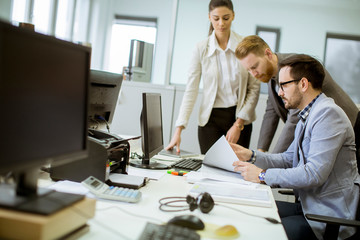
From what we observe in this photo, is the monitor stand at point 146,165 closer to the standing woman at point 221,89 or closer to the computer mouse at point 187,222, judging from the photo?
the standing woman at point 221,89

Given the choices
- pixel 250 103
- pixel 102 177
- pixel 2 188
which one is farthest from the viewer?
pixel 250 103

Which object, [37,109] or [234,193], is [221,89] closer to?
[234,193]

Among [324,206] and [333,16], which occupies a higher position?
[333,16]

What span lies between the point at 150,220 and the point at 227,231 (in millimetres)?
222

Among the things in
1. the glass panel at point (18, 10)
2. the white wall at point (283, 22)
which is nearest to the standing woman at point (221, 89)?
the white wall at point (283, 22)

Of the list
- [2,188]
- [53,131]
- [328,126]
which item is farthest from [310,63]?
[2,188]

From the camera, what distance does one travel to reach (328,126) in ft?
5.03

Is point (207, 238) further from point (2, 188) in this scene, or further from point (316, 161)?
point (316, 161)

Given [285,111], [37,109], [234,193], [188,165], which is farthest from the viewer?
[285,111]

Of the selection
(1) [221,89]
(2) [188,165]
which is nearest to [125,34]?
(1) [221,89]

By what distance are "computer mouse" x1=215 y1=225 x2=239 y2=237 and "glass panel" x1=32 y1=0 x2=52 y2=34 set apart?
4100 mm

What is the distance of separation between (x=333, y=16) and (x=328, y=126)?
3.47 metres

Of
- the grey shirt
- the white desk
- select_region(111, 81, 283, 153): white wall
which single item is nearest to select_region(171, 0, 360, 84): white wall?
select_region(111, 81, 283, 153): white wall

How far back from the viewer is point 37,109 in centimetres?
81
